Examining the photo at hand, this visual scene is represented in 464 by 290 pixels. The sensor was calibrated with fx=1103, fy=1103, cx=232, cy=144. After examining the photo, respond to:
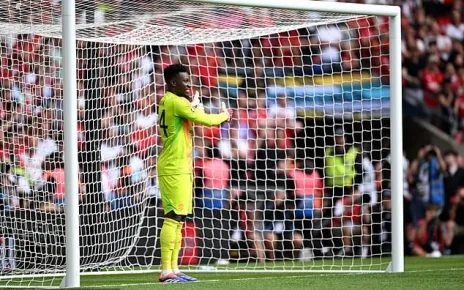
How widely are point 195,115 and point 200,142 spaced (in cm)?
389

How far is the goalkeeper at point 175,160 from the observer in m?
8.26

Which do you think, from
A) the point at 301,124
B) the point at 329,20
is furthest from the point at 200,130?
the point at 329,20

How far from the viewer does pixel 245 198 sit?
39.3ft

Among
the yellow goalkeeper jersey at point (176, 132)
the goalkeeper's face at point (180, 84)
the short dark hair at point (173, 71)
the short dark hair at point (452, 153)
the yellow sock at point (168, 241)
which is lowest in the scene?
the yellow sock at point (168, 241)

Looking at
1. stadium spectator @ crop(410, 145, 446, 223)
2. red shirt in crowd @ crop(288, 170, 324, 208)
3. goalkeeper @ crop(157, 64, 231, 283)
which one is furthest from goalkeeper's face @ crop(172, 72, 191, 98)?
stadium spectator @ crop(410, 145, 446, 223)

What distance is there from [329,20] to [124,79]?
2576mm

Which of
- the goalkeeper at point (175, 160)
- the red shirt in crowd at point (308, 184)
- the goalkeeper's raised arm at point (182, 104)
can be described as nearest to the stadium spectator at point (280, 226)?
the red shirt in crowd at point (308, 184)

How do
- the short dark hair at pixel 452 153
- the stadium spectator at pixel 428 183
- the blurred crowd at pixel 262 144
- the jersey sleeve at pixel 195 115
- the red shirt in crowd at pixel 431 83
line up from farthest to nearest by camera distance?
1. the red shirt in crowd at pixel 431 83
2. the short dark hair at pixel 452 153
3. the stadium spectator at pixel 428 183
4. the blurred crowd at pixel 262 144
5. the jersey sleeve at pixel 195 115

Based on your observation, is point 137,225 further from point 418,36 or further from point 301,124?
point 418,36

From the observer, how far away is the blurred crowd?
34.7 feet

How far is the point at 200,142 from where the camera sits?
1212cm

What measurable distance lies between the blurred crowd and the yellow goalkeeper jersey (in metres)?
2.39

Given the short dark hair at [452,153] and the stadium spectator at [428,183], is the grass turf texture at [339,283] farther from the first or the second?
the short dark hair at [452,153]

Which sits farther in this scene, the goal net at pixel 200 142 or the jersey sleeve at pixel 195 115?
the goal net at pixel 200 142
